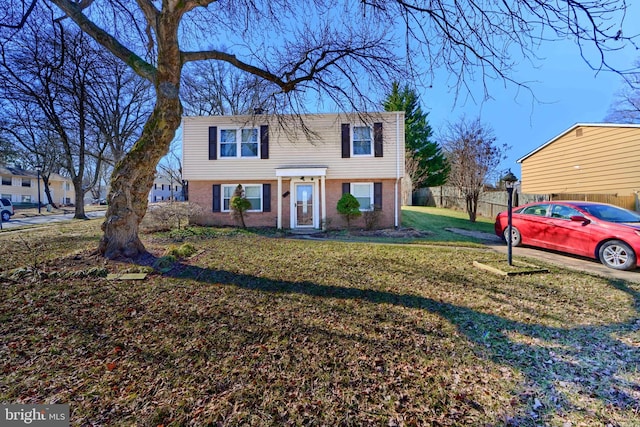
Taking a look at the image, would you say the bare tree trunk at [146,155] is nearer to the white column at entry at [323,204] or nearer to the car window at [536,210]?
the white column at entry at [323,204]

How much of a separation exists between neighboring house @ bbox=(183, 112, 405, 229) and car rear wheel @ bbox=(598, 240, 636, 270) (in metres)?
6.72

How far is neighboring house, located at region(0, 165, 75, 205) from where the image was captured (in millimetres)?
35094

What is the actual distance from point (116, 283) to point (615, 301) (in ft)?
25.1

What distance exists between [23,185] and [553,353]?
56.1 m

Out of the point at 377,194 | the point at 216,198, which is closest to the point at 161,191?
the point at 216,198

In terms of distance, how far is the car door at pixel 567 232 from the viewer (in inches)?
252

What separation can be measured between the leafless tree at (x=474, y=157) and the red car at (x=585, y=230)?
22.2 feet

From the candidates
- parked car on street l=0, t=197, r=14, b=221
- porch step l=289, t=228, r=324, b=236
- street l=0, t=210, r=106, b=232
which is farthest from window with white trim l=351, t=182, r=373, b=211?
parked car on street l=0, t=197, r=14, b=221

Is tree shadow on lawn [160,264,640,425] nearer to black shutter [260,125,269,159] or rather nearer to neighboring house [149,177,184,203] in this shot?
black shutter [260,125,269,159]

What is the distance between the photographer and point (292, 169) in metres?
11.9

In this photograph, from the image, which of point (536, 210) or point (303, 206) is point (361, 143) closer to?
point (303, 206)

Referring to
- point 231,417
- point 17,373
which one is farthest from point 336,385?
point 17,373

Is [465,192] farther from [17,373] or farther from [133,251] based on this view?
[17,373]

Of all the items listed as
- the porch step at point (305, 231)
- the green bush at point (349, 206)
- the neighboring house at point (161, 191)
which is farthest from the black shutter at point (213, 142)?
the neighboring house at point (161, 191)
